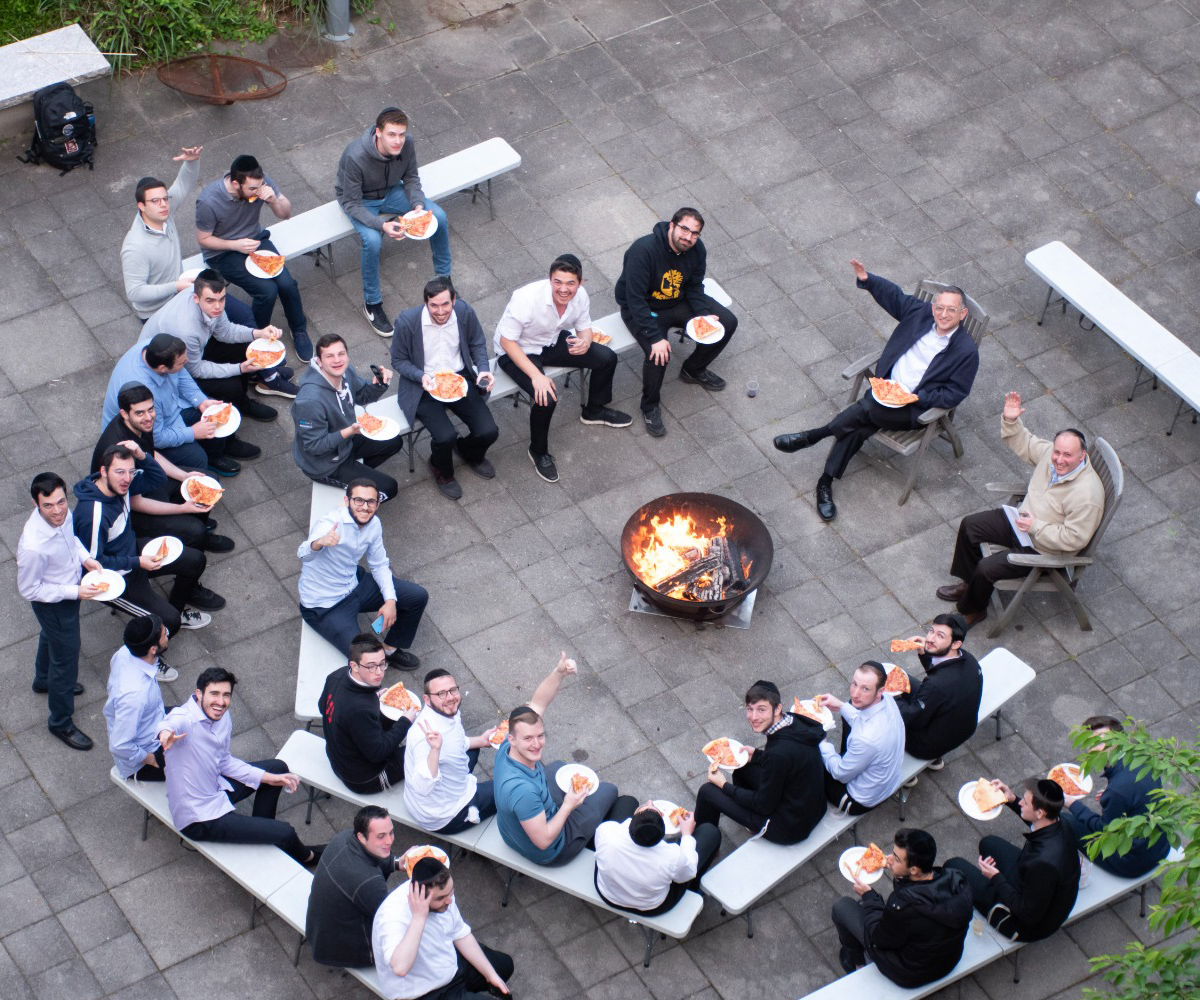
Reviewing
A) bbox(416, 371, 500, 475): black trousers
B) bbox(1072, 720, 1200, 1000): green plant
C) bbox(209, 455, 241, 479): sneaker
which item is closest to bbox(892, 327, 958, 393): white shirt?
bbox(416, 371, 500, 475): black trousers

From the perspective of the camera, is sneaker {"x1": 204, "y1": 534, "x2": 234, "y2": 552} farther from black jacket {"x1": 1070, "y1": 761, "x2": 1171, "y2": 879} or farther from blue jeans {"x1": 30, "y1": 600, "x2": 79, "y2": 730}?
black jacket {"x1": 1070, "y1": 761, "x2": 1171, "y2": 879}

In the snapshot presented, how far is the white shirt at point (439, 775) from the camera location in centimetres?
893

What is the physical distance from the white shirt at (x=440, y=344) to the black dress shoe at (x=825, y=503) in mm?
2825

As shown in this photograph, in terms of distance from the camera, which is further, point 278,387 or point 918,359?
point 278,387

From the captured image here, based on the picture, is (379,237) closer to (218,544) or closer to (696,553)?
(218,544)

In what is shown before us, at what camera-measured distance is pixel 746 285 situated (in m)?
13.0

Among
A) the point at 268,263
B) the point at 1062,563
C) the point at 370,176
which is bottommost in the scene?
the point at 1062,563

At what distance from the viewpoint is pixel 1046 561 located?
1060 cm

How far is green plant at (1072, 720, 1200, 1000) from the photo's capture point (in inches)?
256

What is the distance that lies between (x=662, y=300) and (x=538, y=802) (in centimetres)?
471

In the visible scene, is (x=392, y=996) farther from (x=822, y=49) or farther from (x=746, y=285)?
(x=822, y=49)

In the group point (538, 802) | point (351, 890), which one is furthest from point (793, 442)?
point (351, 890)

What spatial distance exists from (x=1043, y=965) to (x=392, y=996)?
3.89 m

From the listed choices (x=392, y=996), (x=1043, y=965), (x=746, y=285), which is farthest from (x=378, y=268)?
(x=1043, y=965)
